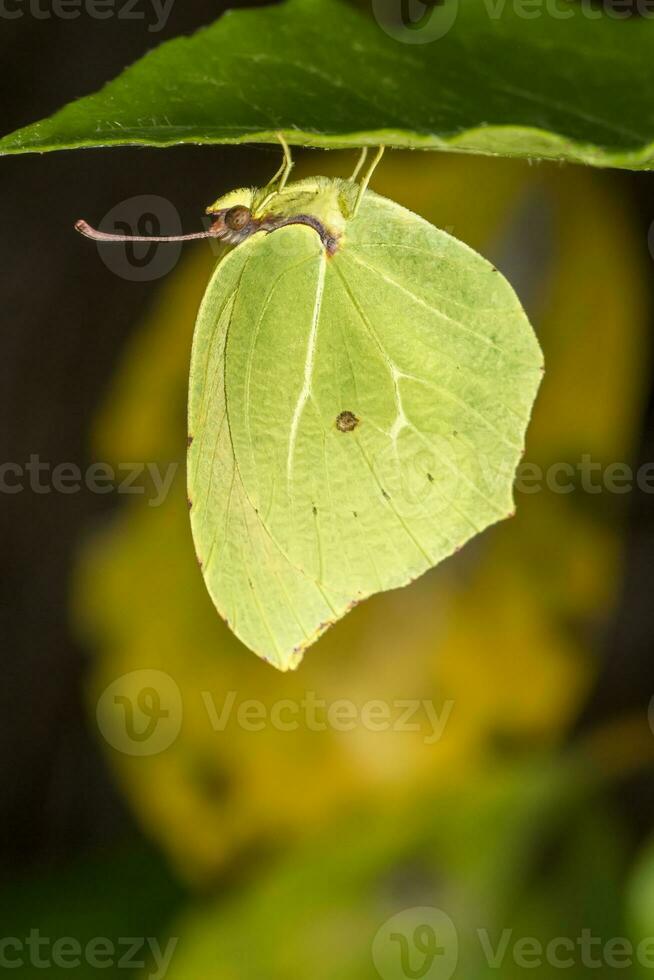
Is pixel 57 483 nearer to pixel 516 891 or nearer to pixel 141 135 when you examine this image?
pixel 516 891

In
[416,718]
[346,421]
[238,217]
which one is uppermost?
[238,217]

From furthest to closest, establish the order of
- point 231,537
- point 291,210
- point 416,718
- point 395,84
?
point 416,718 → point 231,537 → point 291,210 → point 395,84

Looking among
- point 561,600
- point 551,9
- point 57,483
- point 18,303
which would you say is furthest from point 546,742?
point 18,303

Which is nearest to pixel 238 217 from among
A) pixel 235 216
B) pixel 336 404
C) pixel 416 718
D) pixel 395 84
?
pixel 235 216

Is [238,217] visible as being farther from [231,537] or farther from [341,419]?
[231,537]

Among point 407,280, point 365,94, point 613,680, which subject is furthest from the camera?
point 613,680

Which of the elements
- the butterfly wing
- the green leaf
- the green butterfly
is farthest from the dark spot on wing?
the green leaf

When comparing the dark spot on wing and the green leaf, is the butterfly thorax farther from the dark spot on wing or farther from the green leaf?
the green leaf
